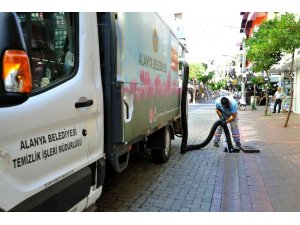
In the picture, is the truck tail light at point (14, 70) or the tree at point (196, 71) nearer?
the truck tail light at point (14, 70)

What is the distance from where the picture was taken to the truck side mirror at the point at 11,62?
2053mm

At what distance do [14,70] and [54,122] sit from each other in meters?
0.75

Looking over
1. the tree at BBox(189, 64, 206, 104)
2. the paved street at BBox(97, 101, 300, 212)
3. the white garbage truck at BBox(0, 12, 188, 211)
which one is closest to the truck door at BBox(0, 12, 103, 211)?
the white garbage truck at BBox(0, 12, 188, 211)

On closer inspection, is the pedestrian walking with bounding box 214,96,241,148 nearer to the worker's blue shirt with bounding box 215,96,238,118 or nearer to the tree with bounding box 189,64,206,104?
the worker's blue shirt with bounding box 215,96,238,118

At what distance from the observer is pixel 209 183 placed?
6.12 meters

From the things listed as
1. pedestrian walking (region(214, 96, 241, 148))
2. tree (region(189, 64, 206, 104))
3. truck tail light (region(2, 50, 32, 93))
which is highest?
tree (region(189, 64, 206, 104))

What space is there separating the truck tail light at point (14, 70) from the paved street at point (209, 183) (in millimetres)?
2958

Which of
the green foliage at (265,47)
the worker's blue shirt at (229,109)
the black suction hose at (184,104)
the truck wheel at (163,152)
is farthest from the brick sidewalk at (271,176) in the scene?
the green foliage at (265,47)

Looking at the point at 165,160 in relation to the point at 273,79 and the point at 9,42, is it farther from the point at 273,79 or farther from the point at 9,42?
the point at 273,79

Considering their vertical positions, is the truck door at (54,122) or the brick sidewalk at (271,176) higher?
the truck door at (54,122)

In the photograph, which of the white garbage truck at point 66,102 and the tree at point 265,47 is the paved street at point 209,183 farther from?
the tree at point 265,47

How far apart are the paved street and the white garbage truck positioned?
3.34ft

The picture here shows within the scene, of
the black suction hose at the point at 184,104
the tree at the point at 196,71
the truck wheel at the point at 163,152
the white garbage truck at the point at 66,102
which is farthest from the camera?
the tree at the point at 196,71

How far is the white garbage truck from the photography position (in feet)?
7.44
